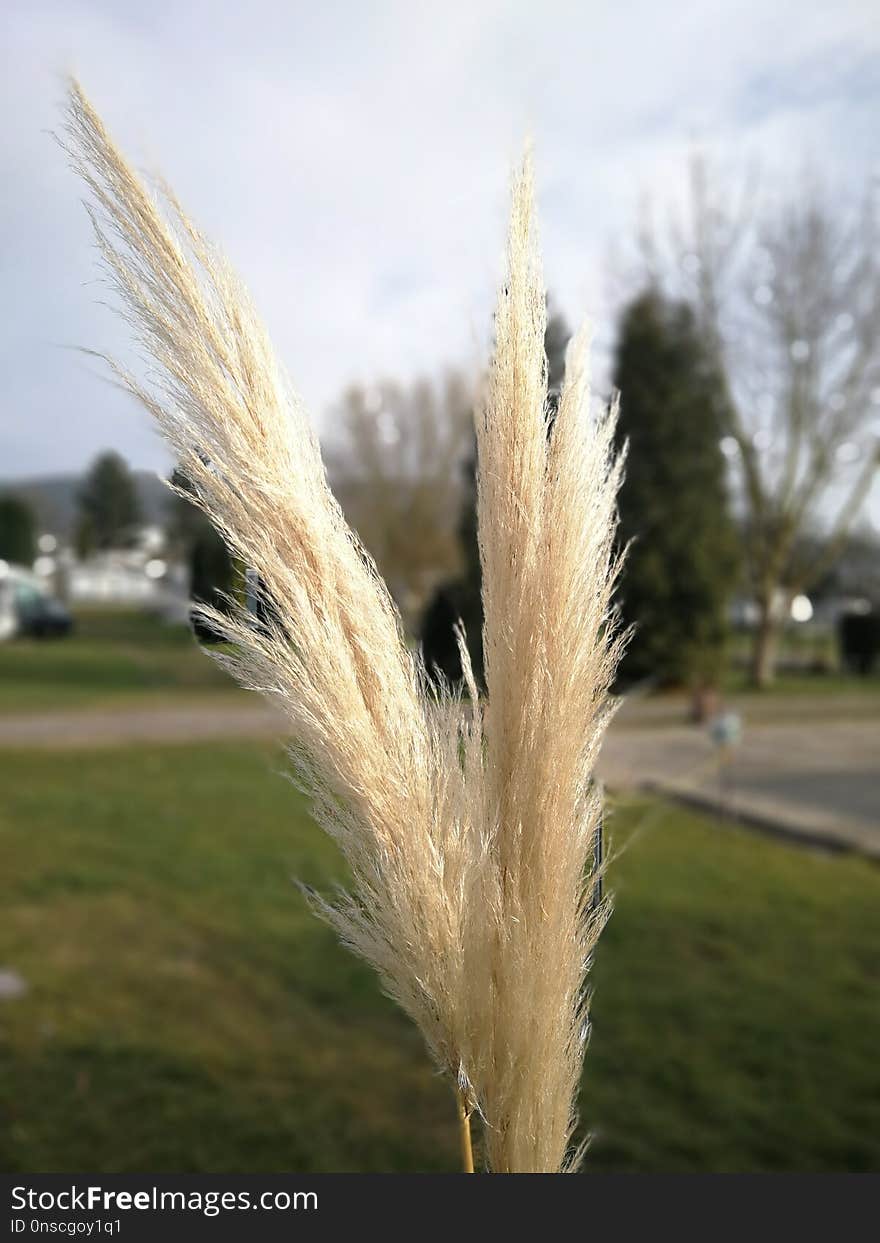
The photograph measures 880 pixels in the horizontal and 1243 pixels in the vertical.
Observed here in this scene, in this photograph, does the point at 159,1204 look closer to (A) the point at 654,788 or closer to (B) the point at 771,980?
(B) the point at 771,980

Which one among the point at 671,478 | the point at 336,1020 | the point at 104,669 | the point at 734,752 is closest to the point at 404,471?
the point at 671,478

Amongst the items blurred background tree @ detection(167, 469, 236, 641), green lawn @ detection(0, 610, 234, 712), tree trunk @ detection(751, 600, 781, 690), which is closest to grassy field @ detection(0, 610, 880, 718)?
green lawn @ detection(0, 610, 234, 712)

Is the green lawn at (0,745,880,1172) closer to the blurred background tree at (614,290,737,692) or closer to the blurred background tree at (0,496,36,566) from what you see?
the blurred background tree at (614,290,737,692)

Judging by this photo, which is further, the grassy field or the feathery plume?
the grassy field

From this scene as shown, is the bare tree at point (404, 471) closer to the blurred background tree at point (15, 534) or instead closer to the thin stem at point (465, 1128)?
the thin stem at point (465, 1128)

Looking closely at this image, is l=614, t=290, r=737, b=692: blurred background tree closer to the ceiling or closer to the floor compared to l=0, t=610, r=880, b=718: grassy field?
closer to the ceiling

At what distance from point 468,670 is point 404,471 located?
22.9 ft

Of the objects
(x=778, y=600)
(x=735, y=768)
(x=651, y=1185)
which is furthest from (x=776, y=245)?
(x=651, y=1185)

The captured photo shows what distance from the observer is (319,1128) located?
11.2ft

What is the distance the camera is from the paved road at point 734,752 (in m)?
7.64

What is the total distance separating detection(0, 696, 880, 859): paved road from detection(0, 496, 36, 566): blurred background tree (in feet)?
21.5

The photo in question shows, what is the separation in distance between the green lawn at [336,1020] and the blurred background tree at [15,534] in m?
13.7

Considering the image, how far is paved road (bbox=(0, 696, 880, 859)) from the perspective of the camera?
764 cm

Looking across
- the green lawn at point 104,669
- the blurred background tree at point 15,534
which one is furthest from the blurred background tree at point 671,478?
the blurred background tree at point 15,534
